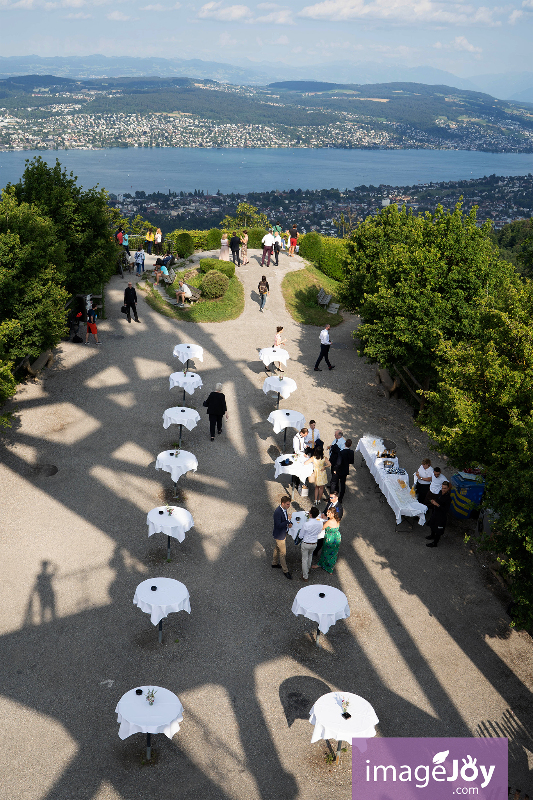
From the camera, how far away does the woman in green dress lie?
33.7 ft

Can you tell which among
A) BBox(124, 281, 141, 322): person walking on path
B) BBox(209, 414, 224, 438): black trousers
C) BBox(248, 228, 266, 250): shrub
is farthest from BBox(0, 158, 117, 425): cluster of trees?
BBox(248, 228, 266, 250): shrub

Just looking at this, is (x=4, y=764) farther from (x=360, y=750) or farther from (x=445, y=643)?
(x=445, y=643)

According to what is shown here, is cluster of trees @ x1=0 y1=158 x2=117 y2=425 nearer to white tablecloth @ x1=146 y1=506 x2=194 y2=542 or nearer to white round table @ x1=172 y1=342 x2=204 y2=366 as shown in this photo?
white round table @ x1=172 y1=342 x2=204 y2=366

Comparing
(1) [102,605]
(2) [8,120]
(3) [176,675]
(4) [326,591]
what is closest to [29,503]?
(1) [102,605]

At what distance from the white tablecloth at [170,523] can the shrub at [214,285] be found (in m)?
15.1

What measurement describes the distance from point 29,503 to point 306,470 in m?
6.23

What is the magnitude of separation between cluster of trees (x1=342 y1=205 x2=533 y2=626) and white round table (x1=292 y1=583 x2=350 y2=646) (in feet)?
8.55

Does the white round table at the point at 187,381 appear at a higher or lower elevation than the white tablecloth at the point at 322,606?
higher

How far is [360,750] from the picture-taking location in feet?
23.5

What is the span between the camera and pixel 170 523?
33.8 feet

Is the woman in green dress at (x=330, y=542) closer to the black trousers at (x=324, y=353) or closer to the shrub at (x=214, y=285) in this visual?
the black trousers at (x=324, y=353)

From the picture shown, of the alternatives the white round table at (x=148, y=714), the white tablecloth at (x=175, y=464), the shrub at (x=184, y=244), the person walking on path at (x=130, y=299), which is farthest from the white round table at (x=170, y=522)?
the shrub at (x=184, y=244)

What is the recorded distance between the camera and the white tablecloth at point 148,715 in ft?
21.9

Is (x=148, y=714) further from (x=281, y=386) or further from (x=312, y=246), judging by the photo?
(x=312, y=246)
